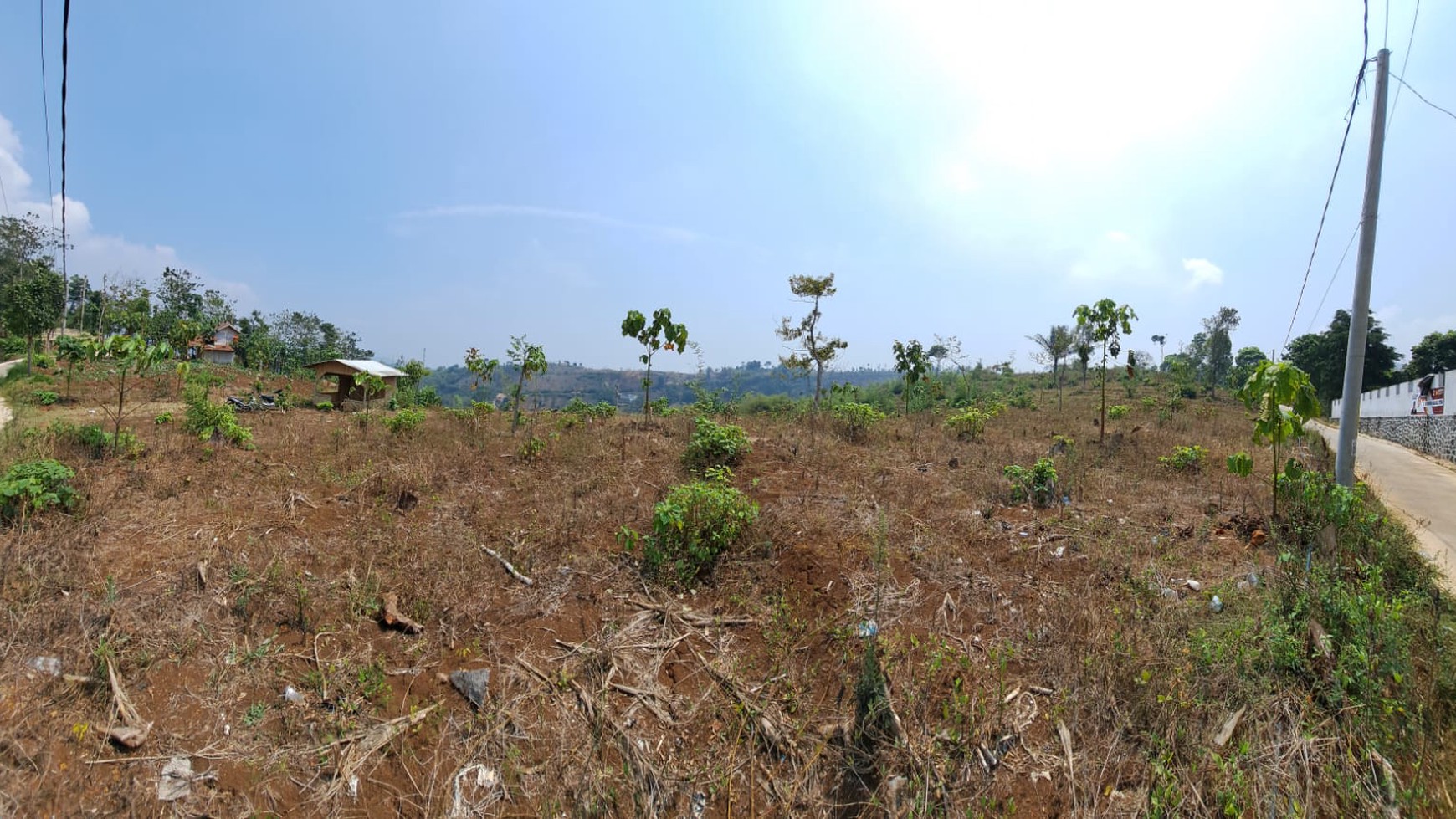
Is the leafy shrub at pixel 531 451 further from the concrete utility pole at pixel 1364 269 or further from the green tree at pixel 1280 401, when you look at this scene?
the concrete utility pole at pixel 1364 269

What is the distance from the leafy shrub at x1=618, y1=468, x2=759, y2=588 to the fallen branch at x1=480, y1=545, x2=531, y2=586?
915mm

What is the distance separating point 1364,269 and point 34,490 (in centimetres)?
1262

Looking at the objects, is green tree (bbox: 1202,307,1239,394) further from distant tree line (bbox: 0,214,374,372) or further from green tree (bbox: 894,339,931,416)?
distant tree line (bbox: 0,214,374,372)

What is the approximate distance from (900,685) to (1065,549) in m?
3.15

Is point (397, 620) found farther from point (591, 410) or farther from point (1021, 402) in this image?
point (1021, 402)

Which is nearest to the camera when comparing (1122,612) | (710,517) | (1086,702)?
(1086,702)

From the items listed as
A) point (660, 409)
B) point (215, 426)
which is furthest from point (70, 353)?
point (660, 409)

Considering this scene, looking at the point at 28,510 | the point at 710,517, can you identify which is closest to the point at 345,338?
the point at 28,510

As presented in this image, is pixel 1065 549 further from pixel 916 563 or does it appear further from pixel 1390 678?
pixel 1390 678

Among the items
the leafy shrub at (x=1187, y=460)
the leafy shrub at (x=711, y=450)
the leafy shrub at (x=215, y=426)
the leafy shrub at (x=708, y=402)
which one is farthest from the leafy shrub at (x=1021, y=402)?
the leafy shrub at (x=215, y=426)

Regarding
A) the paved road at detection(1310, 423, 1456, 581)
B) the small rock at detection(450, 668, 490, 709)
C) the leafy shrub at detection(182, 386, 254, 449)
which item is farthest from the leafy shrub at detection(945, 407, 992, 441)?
the leafy shrub at detection(182, 386, 254, 449)

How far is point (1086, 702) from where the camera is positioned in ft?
11.3

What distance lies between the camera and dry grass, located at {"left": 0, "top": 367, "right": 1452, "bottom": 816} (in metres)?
2.92

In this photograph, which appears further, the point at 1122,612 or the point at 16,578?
the point at 1122,612
